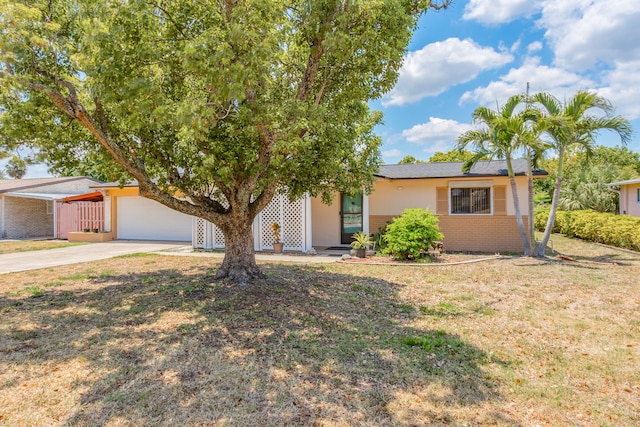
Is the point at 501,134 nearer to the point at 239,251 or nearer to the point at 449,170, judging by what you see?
the point at 449,170

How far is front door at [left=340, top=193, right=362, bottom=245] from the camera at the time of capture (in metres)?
15.1

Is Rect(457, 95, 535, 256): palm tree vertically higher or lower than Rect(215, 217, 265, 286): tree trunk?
higher

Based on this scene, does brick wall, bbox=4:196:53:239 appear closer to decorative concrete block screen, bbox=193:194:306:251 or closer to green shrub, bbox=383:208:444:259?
decorative concrete block screen, bbox=193:194:306:251

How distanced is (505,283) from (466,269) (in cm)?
171

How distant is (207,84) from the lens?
16.0ft

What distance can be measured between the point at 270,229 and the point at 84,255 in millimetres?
6648

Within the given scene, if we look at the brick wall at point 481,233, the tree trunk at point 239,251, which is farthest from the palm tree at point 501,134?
the tree trunk at point 239,251

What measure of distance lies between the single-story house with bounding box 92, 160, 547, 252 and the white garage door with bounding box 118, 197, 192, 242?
11.0 ft

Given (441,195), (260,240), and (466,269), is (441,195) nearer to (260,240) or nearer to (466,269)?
(466,269)

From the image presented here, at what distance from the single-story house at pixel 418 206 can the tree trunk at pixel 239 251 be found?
18.7 ft

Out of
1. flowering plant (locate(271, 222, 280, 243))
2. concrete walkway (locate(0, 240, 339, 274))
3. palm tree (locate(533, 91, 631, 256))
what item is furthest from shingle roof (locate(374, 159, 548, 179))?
concrete walkway (locate(0, 240, 339, 274))

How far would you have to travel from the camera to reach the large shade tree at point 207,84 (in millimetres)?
4895

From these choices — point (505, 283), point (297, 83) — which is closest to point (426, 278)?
point (505, 283)

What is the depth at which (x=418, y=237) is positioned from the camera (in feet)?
36.5
